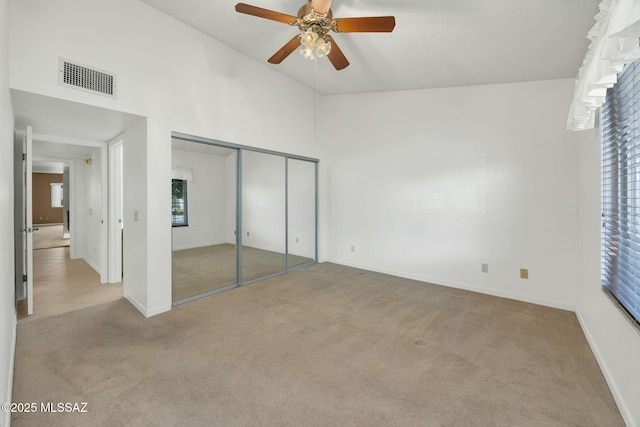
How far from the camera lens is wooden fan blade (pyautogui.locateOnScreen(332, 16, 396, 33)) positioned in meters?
2.02

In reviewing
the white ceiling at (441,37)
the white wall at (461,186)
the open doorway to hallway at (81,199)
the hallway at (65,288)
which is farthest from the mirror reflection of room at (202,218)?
the white wall at (461,186)

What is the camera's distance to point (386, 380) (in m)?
1.91

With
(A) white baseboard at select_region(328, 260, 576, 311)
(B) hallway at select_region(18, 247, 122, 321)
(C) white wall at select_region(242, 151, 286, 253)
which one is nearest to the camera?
(B) hallway at select_region(18, 247, 122, 321)

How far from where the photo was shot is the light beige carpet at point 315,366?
162 cm

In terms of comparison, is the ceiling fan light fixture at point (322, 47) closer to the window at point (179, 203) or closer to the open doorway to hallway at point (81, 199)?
the open doorway to hallway at point (81, 199)

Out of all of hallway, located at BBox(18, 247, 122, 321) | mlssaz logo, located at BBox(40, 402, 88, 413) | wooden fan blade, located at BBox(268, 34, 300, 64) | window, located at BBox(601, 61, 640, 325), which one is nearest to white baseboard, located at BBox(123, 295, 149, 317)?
hallway, located at BBox(18, 247, 122, 321)

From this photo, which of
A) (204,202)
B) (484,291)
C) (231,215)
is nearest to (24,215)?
(204,202)

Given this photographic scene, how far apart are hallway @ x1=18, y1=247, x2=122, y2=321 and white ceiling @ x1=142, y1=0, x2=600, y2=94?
10.7ft

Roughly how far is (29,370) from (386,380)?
2.48m

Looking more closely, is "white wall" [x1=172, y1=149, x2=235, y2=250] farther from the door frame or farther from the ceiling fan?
the ceiling fan

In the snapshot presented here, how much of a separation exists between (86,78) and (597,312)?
14.9 ft

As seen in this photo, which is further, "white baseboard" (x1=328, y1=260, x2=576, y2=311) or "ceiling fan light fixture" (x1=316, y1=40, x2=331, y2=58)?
"white baseboard" (x1=328, y1=260, x2=576, y2=311)

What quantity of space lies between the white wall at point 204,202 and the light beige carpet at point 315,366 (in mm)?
822

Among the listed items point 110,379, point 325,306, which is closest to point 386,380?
point 325,306
